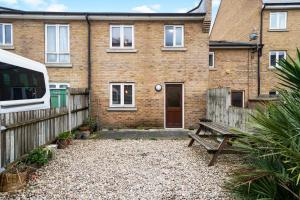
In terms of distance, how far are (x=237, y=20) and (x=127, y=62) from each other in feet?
41.8

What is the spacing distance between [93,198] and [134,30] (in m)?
10.8

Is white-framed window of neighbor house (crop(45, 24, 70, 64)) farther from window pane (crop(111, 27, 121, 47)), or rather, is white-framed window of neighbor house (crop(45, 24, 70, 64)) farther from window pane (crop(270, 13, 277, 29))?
window pane (crop(270, 13, 277, 29))

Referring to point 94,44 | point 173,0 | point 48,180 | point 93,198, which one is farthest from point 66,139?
point 173,0

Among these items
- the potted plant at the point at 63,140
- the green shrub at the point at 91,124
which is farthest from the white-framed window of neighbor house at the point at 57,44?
the potted plant at the point at 63,140

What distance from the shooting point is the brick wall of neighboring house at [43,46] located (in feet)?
45.5

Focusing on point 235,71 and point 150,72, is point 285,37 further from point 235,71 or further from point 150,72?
point 150,72

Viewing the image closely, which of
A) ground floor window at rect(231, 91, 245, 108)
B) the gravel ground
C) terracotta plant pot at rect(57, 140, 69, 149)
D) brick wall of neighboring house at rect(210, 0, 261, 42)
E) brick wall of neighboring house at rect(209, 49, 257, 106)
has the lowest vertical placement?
the gravel ground

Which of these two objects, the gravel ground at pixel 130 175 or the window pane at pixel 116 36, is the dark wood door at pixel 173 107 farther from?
the gravel ground at pixel 130 175

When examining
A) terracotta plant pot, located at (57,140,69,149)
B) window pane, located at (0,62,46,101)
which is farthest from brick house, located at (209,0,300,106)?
window pane, located at (0,62,46,101)

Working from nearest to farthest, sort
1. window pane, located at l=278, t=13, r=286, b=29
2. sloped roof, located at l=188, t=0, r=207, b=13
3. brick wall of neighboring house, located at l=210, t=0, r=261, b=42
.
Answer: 1. sloped roof, located at l=188, t=0, r=207, b=13
2. window pane, located at l=278, t=13, r=286, b=29
3. brick wall of neighboring house, located at l=210, t=0, r=261, b=42

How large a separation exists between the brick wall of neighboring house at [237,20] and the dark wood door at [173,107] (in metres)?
8.76

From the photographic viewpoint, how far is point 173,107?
14305mm

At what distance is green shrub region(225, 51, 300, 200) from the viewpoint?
291cm

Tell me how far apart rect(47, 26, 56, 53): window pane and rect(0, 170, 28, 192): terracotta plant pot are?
10.0m
